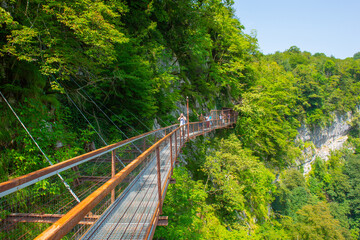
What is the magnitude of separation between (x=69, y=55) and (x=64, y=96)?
2.51 m

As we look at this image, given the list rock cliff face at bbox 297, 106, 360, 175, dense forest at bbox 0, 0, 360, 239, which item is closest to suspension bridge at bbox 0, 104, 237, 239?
dense forest at bbox 0, 0, 360, 239

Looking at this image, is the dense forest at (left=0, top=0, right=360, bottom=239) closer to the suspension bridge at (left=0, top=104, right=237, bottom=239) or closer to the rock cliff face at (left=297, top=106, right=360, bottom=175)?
the suspension bridge at (left=0, top=104, right=237, bottom=239)

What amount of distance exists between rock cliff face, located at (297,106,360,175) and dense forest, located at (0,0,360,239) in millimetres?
9722

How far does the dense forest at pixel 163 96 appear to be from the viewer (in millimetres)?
4828

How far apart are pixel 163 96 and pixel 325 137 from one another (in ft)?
171

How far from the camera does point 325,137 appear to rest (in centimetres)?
4734

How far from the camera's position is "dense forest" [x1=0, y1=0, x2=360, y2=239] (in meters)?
4.83

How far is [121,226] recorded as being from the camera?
1.99 metres

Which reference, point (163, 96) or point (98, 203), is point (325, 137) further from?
point (98, 203)

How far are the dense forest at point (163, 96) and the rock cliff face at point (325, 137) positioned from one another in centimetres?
972

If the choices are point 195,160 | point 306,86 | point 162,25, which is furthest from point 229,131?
point 306,86

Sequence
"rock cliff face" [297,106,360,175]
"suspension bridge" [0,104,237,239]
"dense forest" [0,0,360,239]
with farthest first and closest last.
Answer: "rock cliff face" [297,106,360,175]
"dense forest" [0,0,360,239]
"suspension bridge" [0,104,237,239]

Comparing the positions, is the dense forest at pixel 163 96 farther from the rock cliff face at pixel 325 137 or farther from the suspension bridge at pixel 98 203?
the rock cliff face at pixel 325 137

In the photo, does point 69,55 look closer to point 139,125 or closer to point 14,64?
point 14,64
